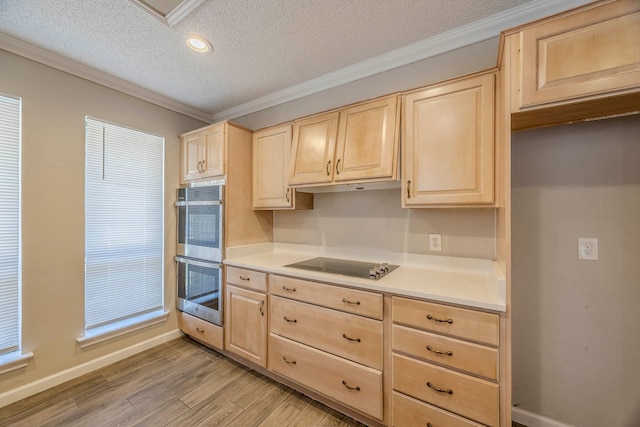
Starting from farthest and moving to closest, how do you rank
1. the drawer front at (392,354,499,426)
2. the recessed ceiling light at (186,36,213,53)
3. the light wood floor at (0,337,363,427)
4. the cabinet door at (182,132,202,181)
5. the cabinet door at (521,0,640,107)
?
1. the cabinet door at (182,132,202,181)
2. the recessed ceiling light at (186,36,213,53)
3. the light wood floor at (0,337,363,427)
4. the drawer front at (392,354,499,426)
5. the cabinet door at (521,0,640,107)

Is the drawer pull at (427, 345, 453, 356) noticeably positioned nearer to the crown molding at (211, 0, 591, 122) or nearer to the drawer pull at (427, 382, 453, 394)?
the drawer pull at (427, 382, 453, 394)

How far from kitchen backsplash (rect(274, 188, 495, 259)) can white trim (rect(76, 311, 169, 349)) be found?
1414 millimetres

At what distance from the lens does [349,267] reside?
6.24ft

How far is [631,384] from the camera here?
1.32 m

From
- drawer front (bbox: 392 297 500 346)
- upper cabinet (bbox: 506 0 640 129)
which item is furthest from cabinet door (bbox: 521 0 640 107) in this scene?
drawer front (bbox: 392 297 500 346)

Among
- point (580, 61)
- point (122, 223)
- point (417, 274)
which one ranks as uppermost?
point (580, 61)

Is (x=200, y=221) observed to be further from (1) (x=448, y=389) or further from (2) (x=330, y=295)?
(1) (x=448, y=389)

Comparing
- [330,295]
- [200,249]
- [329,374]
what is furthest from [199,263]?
[329,374]

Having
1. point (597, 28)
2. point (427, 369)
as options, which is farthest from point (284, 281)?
point (597, 28)

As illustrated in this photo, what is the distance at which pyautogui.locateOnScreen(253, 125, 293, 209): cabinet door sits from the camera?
227 centimetres

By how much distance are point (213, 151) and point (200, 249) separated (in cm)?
95

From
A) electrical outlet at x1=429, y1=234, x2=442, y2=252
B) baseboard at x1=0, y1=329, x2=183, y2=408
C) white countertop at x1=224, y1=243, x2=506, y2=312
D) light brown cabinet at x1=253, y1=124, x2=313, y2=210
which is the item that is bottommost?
baseboard at x1=0, y1=329, x2=183, y2=408

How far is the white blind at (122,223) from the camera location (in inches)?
85.4

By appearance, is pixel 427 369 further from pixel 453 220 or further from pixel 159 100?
pixel 159 100
